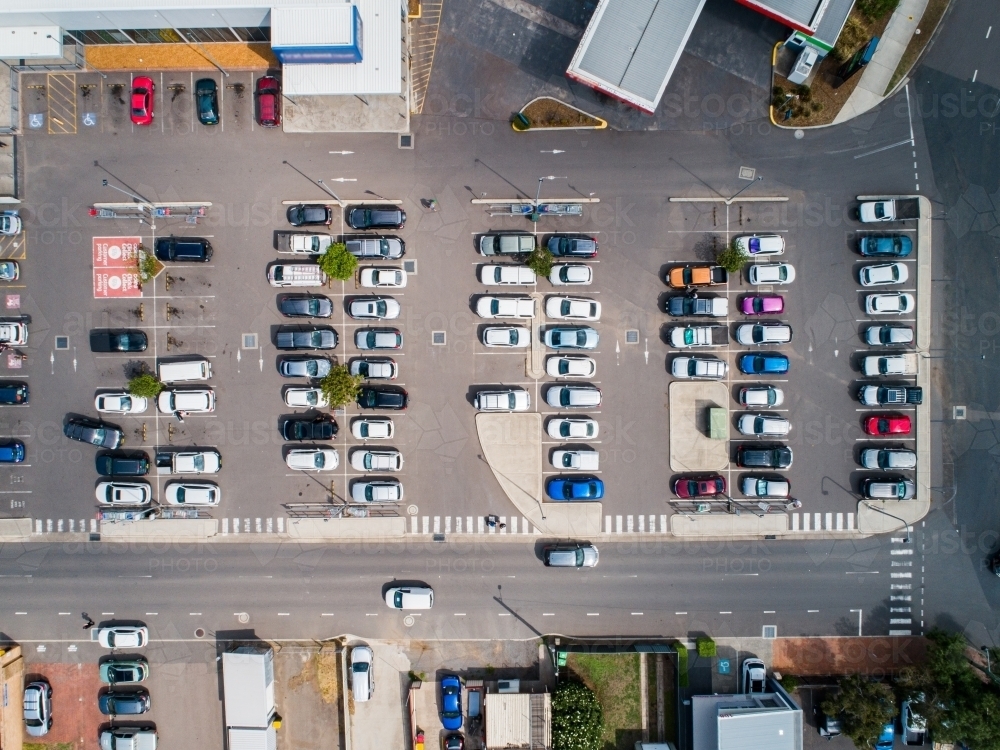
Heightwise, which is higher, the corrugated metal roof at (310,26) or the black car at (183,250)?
the corrugated metal roof at (310,26)

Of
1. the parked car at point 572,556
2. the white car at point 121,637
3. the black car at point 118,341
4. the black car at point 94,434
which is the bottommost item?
the white car at point 121,637

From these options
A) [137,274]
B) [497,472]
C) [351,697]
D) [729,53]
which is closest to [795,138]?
[729,53]

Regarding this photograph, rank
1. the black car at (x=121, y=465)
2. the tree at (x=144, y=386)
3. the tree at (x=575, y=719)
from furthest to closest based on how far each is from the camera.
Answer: the black car at (x=121, y=465), the tree at (x=144, y=386), the tree at (x=575, y=719)

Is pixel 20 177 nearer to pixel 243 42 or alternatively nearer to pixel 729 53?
pixel 243 42

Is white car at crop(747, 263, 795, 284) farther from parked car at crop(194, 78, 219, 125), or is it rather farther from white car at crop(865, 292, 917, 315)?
parked car at crop(194, 78, 219, 125)

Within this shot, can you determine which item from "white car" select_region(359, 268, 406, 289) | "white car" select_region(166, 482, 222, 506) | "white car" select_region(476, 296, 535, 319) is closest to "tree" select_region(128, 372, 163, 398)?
"white car" select_region(166, 482, 222, 506)

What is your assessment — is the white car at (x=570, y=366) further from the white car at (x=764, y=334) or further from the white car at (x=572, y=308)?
the white car at (x=764, y=334)

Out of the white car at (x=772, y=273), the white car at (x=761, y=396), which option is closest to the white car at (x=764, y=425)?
the white car at (x=761, y=396)
